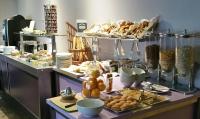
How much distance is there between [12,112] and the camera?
328 cm

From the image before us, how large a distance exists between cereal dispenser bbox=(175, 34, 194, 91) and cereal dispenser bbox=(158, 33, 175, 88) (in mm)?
58

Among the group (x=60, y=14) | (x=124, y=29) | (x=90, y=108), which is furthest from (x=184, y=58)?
(x=60, y=14)

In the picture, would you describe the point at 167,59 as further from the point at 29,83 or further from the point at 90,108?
the point at 29,83

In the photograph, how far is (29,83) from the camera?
9.11ft

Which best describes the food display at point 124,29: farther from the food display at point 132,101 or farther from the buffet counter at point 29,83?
the buffet counter at point 29,83

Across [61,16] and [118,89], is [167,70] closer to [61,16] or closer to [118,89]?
[118,89]

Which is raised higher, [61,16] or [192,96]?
[61,16]

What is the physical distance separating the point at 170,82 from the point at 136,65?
326mm

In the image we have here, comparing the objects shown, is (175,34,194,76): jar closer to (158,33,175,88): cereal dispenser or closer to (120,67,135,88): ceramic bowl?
(158,33,175,88): cereal dispenser

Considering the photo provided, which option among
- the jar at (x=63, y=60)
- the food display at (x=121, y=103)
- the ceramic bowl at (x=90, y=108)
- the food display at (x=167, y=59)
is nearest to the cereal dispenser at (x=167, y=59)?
the food display at (x=167, y=59)

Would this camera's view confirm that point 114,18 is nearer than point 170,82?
No

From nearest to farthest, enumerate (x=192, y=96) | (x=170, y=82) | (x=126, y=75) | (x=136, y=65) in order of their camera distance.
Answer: (x=192, y=96) → (x=126, y=75) → (x=170, y=82) → (x=136, y=65)

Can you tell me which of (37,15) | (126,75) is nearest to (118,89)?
(126,75)

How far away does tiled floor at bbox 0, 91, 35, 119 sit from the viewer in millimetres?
3137
